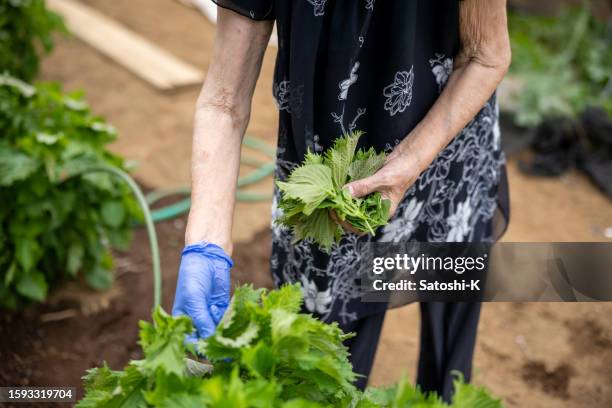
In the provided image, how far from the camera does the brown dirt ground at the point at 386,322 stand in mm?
2670

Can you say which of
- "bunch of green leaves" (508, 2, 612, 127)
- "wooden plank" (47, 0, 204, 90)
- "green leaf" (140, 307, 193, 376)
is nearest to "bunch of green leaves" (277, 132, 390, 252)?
"green leaf" (140, 307, 193, 376)

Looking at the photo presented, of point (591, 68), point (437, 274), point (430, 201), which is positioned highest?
point (591, 68)

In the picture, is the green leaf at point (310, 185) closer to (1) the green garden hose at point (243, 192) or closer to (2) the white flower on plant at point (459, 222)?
(2) the white flower on plant at point (459, 222)

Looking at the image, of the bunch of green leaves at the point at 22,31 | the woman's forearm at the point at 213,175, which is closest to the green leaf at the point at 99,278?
the bunch of green leaves at the point at 22,31

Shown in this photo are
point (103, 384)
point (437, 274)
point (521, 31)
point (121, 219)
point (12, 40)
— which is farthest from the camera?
point (521, 31)

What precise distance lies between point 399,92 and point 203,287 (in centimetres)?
63

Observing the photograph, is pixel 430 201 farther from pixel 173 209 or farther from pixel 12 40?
A: pixel 12 40

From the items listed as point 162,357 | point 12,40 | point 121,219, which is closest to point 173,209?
point 121,219

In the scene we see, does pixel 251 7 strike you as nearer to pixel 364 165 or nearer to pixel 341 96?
pixel 341 96

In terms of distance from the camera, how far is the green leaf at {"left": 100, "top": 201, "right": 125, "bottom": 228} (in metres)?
2.68

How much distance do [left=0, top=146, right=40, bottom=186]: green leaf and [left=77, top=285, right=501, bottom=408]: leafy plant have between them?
139 centimetres

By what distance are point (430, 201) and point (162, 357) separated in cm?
95

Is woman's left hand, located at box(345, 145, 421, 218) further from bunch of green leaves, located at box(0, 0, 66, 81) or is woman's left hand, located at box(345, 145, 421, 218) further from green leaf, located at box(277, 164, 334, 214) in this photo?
bunch of green leaves, located at box(0, 0, 66, 81)

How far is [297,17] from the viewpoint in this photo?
1.39 metres
